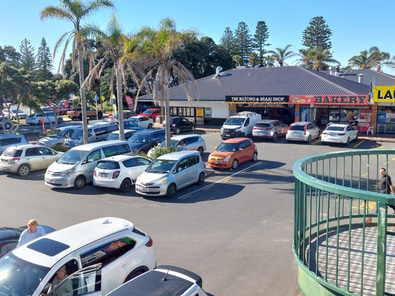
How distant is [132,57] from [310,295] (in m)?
16.1

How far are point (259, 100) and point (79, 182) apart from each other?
21631mm

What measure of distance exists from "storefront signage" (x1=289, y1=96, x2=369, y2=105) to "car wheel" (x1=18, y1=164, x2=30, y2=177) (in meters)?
22.4

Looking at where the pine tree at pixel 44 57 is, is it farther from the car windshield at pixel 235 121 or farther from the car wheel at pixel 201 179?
the car wheel at pixel 201 179

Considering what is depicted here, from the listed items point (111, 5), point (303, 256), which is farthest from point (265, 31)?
point (303, 256)

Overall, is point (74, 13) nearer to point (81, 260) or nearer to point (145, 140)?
point (145, 140)

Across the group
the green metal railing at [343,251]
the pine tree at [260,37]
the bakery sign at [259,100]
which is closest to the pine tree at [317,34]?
the pine tree at [260,37]

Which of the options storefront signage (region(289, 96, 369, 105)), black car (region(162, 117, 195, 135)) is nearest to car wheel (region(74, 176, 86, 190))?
black car (region(162, 117, 195, 135))

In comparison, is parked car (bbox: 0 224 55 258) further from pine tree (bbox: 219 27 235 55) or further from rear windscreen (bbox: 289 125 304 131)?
pine tree (bbox: 219 27 235 55)

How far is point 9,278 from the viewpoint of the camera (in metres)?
6.00

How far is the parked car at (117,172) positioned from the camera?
51.0ft

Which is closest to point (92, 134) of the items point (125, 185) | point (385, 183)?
point (125, 185)

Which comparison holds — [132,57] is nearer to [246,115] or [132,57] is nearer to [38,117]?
[246,115]

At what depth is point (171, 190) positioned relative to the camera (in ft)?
48.5

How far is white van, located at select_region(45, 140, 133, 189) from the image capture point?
16.2 metres
